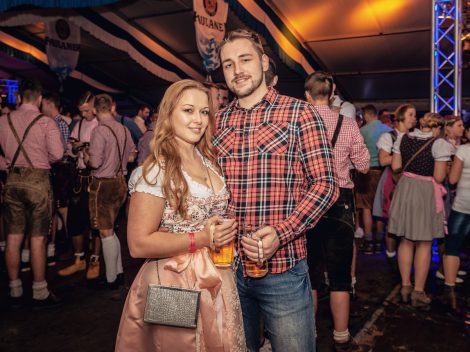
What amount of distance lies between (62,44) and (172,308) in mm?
7771

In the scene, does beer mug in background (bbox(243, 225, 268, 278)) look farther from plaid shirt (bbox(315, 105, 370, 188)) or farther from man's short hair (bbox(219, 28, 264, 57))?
plaid shirt (bbox(315, 105, 370, 188))

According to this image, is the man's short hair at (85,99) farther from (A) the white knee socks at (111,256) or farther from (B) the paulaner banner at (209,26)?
(B) the paulaner banner at (209,26)

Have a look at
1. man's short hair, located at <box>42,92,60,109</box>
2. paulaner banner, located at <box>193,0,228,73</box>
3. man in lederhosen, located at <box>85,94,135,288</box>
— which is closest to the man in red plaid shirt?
man in lederhosen, located at <box>85,94,135,288</box>

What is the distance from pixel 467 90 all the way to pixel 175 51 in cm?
895

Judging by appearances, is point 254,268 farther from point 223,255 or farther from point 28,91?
point 28,91

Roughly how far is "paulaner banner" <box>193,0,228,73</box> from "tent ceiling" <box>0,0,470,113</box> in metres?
1.89

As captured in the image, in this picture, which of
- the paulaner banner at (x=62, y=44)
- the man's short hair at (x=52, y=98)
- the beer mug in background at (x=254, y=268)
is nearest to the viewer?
the beer mug in background at (x=254, y=268)

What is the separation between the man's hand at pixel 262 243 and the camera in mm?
1464

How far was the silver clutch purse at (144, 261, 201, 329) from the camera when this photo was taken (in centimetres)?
151

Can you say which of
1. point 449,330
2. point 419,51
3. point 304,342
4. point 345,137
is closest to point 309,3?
point 419,51

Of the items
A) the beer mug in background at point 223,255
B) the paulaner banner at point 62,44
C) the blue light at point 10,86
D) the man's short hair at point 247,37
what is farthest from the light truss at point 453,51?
the blue light at point 10,86

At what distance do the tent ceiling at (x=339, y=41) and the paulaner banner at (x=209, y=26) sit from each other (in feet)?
6.19

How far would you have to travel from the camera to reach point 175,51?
11328mm

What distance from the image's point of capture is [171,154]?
5.38 ft
